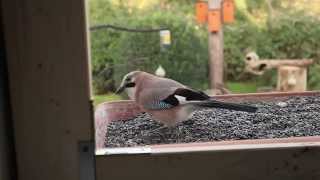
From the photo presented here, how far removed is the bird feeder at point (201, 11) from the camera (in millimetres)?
739

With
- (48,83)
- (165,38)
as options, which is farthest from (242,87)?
(48,83)

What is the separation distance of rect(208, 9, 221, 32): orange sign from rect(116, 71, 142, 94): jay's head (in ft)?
0.51

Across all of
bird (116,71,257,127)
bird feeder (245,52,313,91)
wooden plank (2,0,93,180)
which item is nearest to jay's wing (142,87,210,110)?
bird (116,71,257,127)

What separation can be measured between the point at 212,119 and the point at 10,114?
39 cm

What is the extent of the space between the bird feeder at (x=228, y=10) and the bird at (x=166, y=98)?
151 millimetres

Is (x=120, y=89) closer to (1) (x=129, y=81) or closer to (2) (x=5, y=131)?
(1) (x=129, y=81)

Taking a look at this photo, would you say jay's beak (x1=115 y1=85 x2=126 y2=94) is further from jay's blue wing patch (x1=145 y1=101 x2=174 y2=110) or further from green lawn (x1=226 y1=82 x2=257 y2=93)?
green lawn (x1=226 y1=82 x2=257 y2=93)

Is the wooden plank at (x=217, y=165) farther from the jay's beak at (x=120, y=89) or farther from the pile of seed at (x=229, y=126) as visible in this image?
the jay's beak at (x=120, y=89)

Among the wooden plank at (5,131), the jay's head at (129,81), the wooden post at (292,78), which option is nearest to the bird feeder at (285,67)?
the wooden post at (292,78)

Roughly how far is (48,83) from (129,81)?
0.23m

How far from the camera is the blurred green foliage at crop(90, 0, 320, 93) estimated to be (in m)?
0.73

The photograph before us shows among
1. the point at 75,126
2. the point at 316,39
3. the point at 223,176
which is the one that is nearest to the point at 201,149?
the point at 223,176

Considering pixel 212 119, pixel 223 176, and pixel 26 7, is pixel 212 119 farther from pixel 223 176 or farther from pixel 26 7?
pixel 26 7

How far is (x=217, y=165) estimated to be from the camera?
0.62m
